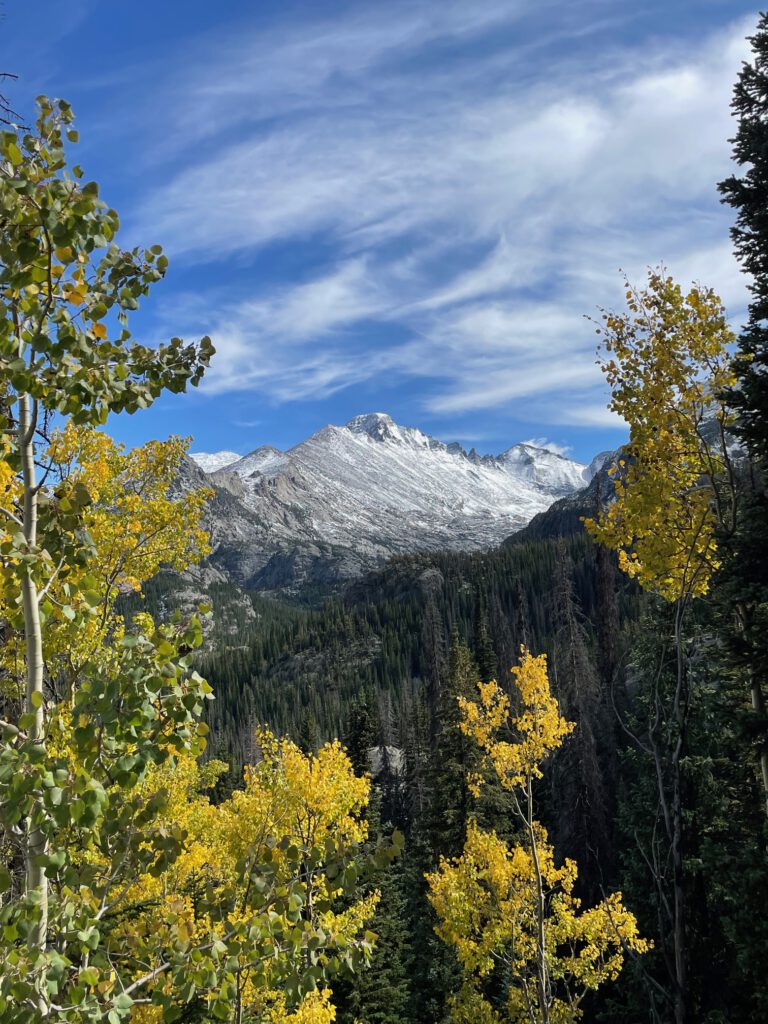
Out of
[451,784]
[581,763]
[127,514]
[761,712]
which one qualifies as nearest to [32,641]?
[127,514]

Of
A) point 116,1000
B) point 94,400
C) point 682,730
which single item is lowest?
point 116,1000

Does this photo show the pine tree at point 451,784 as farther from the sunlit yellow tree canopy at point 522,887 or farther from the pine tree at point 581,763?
the sunlit yellow tree canopy at point 522,887

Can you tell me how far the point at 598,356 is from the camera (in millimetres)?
7129

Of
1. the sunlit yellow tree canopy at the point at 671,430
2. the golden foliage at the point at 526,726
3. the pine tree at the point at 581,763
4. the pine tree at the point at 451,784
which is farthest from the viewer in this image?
the pine tree at the point at 581,763

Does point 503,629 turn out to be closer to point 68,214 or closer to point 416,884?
point 416,884

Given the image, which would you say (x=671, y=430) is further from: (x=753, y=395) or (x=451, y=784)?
(x=451, y=784)

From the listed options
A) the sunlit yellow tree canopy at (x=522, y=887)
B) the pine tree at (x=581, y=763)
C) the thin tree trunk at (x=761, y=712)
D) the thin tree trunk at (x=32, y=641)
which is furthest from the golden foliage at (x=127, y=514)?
the pine tree at (x=581, y=763)

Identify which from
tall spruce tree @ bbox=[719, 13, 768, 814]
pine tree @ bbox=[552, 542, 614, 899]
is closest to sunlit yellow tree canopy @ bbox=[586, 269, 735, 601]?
tall spruce tree @ bbox=[719, 13, 768, 814]

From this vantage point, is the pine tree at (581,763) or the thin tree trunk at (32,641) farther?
the pine tree at (581,763)

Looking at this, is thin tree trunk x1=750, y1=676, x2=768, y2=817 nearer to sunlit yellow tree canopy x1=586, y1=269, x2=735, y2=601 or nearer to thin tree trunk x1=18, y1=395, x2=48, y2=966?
sunlit yellow tree canopy x1=586, y1=269, x2=735, y2=601

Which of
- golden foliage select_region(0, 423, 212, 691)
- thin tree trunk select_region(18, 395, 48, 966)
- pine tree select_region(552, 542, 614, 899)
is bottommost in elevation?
pine tree select_region(552, 542, 614, 899)

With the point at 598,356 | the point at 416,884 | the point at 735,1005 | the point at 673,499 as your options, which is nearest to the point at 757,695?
the point at 673,499

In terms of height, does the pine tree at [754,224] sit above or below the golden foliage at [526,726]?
above

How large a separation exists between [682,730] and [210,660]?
170353 millimetres
